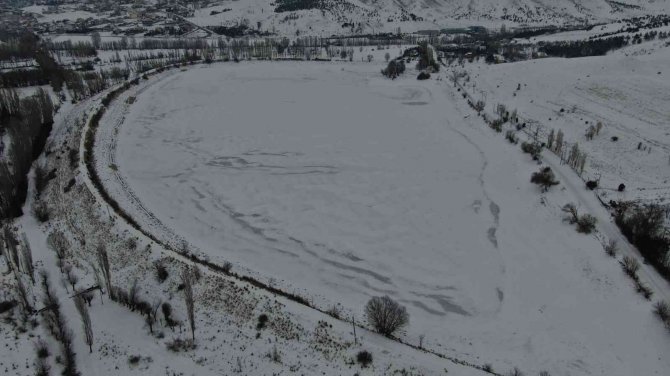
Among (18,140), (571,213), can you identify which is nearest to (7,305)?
(18,140)

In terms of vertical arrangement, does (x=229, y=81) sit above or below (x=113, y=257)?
above

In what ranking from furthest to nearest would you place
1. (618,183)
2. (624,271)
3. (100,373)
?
(618,183), (624,271), (100,373)

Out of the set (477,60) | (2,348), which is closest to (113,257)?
(2,348)

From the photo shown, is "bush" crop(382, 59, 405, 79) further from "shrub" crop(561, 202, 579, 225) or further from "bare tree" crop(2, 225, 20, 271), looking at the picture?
"bare tree" crop(2, 225, 20, 271)

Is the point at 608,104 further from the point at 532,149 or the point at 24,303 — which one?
the point at 24,303

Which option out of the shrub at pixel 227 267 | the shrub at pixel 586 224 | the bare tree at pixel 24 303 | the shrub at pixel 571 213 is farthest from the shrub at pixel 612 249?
the bare tree at pixel 24 303

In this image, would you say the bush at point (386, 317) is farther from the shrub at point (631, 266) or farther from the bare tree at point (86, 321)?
the shrub at point (631, 266)

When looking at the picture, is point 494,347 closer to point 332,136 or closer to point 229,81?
point 332,136
